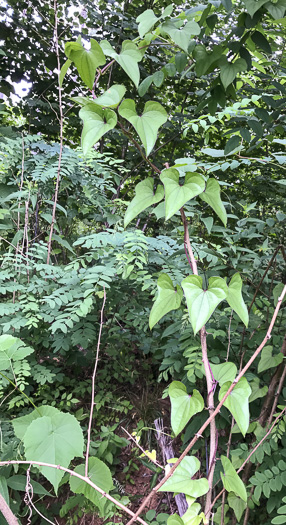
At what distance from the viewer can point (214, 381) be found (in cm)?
50

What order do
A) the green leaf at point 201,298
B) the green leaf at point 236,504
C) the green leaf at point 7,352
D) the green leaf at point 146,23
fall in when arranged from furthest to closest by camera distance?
the green leaf at point 236,504 < the green leaf at point 7,352 < the green leaf at point 146,23 < the green leaf at point 201,298

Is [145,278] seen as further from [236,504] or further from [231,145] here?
[236,504]

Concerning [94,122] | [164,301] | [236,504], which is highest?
[94,122]

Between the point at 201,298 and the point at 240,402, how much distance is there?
0.15 meters

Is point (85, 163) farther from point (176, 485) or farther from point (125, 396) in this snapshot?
point (176, 485)

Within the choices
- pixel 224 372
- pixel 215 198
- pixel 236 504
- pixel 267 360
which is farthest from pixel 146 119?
pixel 236 504

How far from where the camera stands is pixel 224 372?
19.6 inches

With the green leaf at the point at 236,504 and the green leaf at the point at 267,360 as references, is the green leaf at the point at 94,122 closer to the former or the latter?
the green leaf at the point at 267,360

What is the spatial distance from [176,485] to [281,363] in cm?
65

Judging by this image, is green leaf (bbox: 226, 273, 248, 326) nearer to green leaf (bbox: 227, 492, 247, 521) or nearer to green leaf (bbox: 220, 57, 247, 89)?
green leaf (bbox: 220, 57, 247, 89)

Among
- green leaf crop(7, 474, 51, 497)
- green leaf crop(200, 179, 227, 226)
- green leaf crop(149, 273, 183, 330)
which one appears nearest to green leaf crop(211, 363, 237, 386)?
green leaf crop(149, 273, 183, 330)

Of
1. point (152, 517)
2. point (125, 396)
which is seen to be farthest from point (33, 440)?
point (125, 396)

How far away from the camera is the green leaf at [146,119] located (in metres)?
0.43

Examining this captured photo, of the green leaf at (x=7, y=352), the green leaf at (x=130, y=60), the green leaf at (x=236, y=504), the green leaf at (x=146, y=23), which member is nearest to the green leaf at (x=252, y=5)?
the green leaf at (x=146, y=23)
